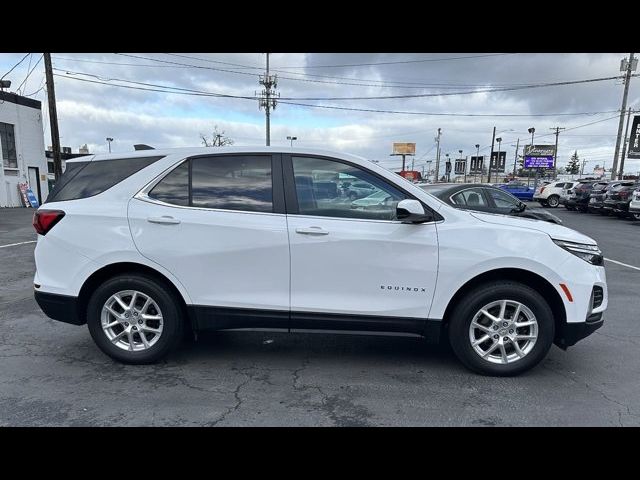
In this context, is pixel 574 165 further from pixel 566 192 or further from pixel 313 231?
pixel 313 231

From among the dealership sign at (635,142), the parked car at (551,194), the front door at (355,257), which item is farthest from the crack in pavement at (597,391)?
the dealership sign at (635,142)

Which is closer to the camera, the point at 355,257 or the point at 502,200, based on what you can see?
the point at 355,257

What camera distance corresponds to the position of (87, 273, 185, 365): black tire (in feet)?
12.3

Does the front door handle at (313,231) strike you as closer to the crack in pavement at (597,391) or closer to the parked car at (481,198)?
the crack in pavement at (597,391)

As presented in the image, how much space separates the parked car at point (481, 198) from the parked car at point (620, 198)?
40.8 feet

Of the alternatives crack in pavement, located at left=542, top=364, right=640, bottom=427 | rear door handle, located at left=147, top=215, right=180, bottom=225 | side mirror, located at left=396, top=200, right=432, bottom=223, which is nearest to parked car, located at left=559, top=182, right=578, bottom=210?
crack in pavement, located at left=542, top=364, right=640, bottom=427

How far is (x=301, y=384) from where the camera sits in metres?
3.57

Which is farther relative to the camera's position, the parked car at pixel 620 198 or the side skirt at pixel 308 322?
the parked car at pixel 620 198

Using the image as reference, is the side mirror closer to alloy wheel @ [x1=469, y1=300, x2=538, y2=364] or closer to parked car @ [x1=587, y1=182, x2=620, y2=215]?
alloy wheel @ [x1=469, y1=300, x2=538, y2=364]

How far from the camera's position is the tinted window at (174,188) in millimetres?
3773

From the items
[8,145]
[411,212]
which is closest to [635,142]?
[411,212]

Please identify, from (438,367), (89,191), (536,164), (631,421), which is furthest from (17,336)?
(536,164)

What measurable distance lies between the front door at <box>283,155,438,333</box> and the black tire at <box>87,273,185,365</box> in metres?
1.04

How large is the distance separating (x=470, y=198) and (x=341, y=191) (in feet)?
20.9
